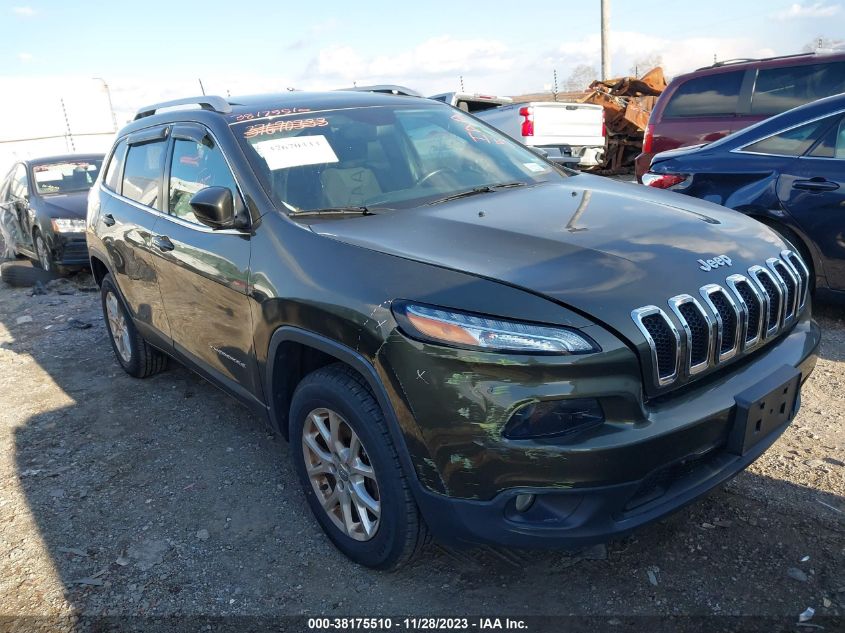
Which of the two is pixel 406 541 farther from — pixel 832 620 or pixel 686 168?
pixel 686 168

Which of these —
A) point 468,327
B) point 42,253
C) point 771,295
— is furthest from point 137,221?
point 42,253

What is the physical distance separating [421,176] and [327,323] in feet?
3.85

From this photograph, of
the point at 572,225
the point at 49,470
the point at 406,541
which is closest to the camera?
the point at 406,541

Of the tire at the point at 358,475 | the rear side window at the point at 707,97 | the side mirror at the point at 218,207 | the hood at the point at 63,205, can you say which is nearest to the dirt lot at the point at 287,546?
the tire at the point at 358,475

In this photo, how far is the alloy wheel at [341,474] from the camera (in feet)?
8.32

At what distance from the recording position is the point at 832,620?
2.24 metres

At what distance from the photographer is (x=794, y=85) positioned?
23.8ft

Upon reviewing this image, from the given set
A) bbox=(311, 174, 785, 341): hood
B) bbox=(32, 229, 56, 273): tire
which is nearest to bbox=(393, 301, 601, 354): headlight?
bbox=(311, 174, 785, 341): hood

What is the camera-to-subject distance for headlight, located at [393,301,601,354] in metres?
2.01

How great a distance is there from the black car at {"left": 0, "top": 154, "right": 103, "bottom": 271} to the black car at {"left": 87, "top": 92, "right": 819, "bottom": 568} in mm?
5728

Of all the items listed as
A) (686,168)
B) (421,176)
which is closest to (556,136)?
(686,168)

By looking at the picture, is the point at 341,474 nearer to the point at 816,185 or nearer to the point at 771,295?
the point at 771,295

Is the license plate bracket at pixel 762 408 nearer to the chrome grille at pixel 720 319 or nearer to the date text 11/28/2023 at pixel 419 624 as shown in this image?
the chrome grille at pixel 720 319

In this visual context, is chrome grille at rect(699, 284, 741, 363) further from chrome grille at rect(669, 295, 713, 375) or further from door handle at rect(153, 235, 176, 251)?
door handle at rect(153, 235, 176, 251)
